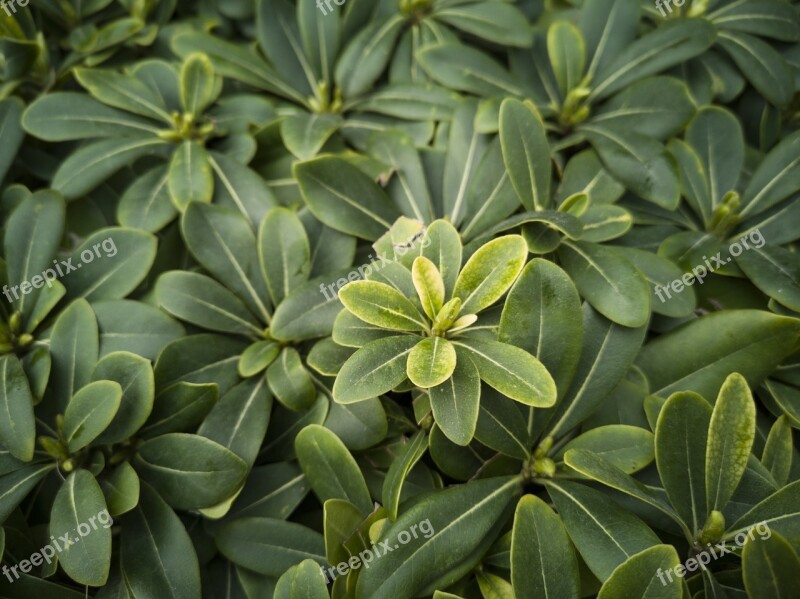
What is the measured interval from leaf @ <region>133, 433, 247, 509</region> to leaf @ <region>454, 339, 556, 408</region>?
0.47m

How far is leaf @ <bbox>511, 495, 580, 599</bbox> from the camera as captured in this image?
953 millimetres

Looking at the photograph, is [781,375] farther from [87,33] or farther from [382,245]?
[87,33]

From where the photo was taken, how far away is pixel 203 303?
1273 millimetres

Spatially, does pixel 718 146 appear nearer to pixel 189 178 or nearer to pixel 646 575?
pixel 646 575

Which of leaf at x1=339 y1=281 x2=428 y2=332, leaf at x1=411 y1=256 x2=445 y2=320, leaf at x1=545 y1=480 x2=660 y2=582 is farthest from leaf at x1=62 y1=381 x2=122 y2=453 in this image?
leaf at x1=545 y1=480 x2=660 y2=582

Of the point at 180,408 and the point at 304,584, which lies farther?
the point at 180,408

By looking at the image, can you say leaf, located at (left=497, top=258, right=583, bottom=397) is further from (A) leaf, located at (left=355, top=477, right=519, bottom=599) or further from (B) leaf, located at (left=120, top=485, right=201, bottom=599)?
(B) leaf, located at (left=120, top=485, right=201, bottom=599)

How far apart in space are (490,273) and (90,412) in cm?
76

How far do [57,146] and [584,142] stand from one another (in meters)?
1.35

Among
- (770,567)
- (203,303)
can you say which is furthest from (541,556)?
(203,303)

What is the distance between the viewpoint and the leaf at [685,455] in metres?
1.02

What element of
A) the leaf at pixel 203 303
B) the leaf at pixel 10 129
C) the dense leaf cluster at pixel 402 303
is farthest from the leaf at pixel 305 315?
the leaf at pixel 10 129

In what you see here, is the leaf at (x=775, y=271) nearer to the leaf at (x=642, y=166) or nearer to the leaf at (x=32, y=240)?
the leaf at (x=642, y=166)

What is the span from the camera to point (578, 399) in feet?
3.72
